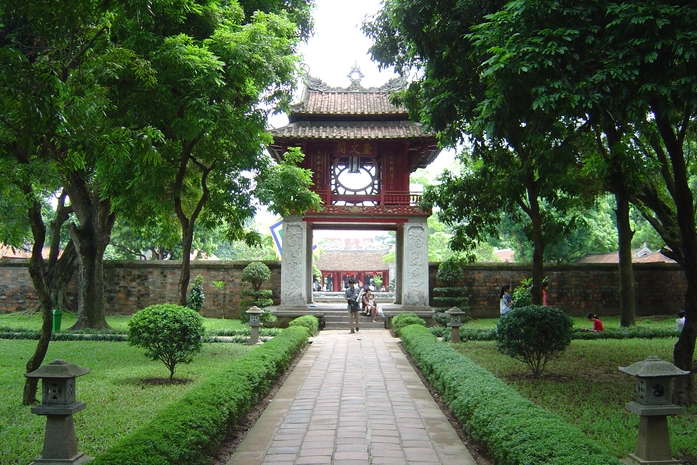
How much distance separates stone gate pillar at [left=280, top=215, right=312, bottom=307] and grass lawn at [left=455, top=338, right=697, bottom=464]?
259 inches

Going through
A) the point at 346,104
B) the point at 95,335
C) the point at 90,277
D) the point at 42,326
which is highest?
the point at 346,104

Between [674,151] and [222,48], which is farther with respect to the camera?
[222,48]

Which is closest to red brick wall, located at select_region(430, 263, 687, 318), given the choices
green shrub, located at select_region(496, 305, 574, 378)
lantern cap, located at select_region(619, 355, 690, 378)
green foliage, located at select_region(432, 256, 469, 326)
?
A: green foliage, located at select_region(432, 256, 469, 326)

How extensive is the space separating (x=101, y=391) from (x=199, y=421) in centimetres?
326

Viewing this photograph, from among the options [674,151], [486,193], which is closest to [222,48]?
[486,193]

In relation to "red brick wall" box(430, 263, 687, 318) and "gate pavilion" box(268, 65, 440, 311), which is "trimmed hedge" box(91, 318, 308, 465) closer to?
"gate pavilion" box(268, 65, 440, 311)

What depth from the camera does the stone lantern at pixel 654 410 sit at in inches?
181

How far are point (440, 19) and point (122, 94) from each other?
5447 mm

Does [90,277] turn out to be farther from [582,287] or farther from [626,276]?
[582,287]

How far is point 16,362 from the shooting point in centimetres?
1030

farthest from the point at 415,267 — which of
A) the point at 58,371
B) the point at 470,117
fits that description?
the point at 58,371

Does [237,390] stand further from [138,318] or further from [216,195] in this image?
[216,195]

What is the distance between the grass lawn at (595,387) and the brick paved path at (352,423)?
52.2 inches

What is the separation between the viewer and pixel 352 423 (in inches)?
249
